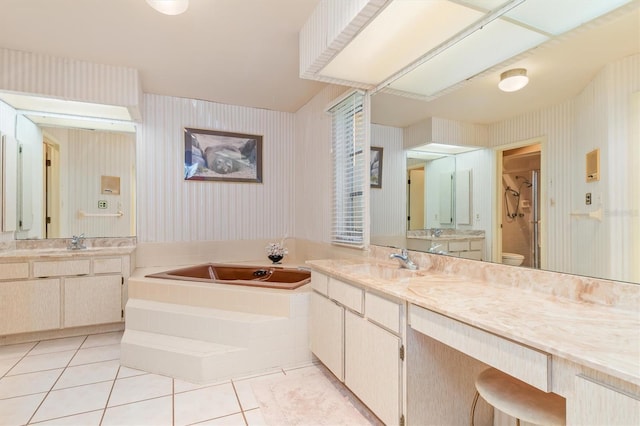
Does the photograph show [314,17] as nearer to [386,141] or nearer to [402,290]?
[386,141]

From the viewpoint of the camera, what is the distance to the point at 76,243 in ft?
10.7

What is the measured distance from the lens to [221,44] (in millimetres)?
2568

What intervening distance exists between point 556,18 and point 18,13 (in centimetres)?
322

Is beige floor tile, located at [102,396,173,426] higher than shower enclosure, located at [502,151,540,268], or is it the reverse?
shower enclosure, located at [502,151,540,268]

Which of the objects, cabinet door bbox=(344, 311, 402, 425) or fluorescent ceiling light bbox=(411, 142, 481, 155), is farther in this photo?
fluorescent ceiling light bbox=(411, 142, 481, 155)

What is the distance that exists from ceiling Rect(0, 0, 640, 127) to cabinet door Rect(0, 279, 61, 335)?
2028 mm

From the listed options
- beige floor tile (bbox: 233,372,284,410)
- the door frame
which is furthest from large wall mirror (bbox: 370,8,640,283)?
beige floor tile (bbox: 233,372,284,410)

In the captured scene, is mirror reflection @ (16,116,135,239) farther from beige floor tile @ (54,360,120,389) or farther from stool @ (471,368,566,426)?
stool @ (471,368,566,426)

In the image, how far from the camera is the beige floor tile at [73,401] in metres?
1.86

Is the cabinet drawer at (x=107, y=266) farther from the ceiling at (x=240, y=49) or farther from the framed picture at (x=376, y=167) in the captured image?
the framed picture at (x=376, y=167)

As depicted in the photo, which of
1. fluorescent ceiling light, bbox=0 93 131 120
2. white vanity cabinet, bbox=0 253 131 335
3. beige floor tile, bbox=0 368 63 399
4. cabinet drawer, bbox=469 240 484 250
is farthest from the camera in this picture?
fluorescent ceiling light, bbox=0 93 131 120

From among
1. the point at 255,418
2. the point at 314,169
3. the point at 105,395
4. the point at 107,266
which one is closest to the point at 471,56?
the point at 314,169

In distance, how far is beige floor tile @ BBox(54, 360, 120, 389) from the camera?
221 centimetres

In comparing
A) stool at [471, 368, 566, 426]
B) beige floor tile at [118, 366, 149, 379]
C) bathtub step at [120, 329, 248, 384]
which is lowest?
beige floor tile at [118, 366, 149, 379]
